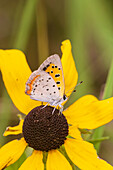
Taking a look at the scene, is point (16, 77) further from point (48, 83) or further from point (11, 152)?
point (11, 152)

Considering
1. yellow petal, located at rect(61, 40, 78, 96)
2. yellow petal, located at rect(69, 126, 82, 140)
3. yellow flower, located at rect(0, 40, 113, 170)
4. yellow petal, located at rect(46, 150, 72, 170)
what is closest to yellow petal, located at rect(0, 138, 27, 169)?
yellow flower, located at rect(0, 40, 113, 170)

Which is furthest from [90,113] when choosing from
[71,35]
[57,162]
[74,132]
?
[71,35]

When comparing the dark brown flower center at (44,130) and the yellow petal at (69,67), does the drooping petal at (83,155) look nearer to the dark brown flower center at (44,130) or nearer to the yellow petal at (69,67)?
the dark brown flower center at (44,130)

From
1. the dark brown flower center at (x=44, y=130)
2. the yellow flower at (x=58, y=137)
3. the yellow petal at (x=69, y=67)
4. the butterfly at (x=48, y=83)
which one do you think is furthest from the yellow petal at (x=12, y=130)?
the yellow petal at (x=69, y=67)

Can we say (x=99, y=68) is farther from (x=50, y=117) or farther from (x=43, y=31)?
(x=50, y=117)

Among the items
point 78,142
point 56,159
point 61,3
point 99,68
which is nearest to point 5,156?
point 56,159

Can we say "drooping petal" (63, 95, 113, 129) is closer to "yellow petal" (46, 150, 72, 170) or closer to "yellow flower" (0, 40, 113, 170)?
"yellow flower" (0, 40, 113, 170)
